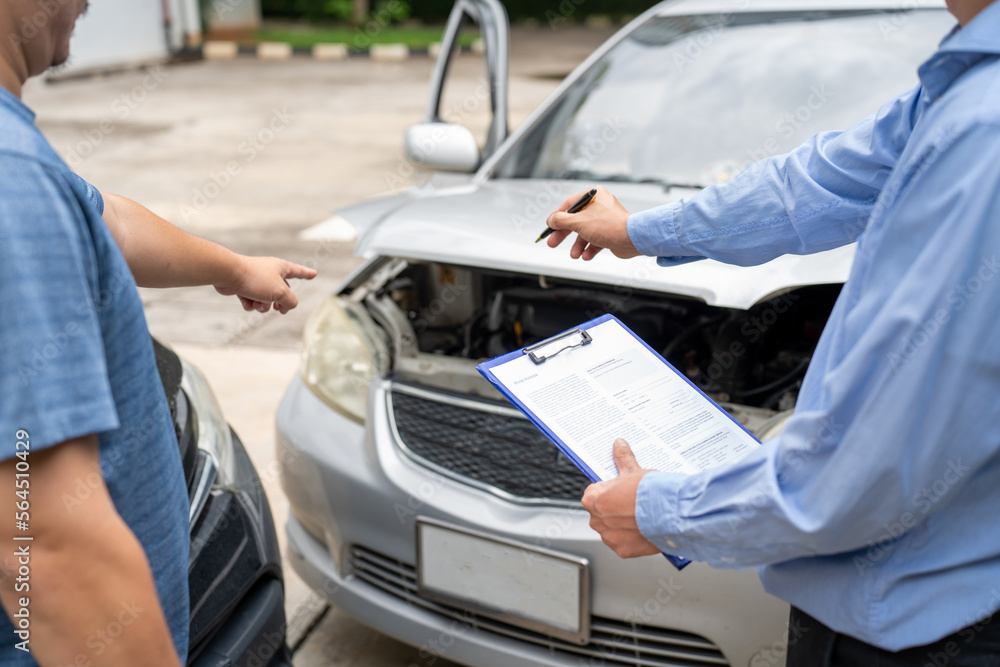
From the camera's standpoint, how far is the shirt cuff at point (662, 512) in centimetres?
107

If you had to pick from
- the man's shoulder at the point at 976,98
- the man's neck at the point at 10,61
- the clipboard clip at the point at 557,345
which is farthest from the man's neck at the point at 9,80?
the man's shoulder at the point at 976,98

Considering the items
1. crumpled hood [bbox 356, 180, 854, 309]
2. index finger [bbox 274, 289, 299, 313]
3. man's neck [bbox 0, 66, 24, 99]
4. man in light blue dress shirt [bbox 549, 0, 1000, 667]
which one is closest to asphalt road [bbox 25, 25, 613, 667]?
crumpled hood [bbox 356, 180, 854, 309]

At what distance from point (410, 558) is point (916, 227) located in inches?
55.0

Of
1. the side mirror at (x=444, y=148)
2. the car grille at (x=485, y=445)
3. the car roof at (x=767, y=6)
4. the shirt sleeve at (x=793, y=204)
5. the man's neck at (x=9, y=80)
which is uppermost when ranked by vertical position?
the man's neck at (x=9, y=80)

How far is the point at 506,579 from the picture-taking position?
6.04 ft

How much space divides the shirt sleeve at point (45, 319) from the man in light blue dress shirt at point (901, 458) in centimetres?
63

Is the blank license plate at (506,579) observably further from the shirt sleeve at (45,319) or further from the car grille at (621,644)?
the shirt sleeve at (45,319)

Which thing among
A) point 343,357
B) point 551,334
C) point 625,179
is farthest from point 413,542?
point 625,179

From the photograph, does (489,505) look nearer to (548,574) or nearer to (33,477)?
(548,574)

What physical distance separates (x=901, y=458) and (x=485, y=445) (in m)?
1.22

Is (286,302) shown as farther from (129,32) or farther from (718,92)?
(129,32)

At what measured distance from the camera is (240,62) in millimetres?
15586

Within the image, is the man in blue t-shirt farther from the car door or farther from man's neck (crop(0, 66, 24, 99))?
the car door

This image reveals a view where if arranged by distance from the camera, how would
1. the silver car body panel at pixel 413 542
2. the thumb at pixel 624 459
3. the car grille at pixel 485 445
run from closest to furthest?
the thumb at pixel 624 459, the silver car body panel at pixel 413 542, the car grille at pixel 485 445
